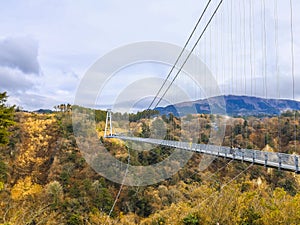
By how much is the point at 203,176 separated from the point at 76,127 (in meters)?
11.5

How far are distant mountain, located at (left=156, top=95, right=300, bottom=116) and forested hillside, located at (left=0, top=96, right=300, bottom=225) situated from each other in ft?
1.40

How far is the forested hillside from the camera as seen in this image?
7.01 m

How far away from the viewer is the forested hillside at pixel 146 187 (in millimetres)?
7008

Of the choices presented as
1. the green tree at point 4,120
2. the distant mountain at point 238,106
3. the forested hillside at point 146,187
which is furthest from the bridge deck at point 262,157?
the green tree at point 4,120

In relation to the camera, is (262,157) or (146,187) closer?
(262,157)

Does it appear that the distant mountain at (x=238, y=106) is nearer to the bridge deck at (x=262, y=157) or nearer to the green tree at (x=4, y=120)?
the bridge deck at (x=262, y=157)

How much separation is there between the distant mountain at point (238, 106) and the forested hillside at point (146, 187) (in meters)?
0.43

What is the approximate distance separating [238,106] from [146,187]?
5.67m

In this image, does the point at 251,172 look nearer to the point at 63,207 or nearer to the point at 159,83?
the point at 63,207

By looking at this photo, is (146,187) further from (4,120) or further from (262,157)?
(262,157)

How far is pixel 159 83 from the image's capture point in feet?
72.7

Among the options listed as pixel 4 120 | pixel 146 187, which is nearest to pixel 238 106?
pixel 146 187

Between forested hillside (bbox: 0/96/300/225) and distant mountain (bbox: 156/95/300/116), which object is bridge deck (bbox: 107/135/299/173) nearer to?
forested hillside (bbox: 0/96/300/225)

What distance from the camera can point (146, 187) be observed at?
15.5 m
